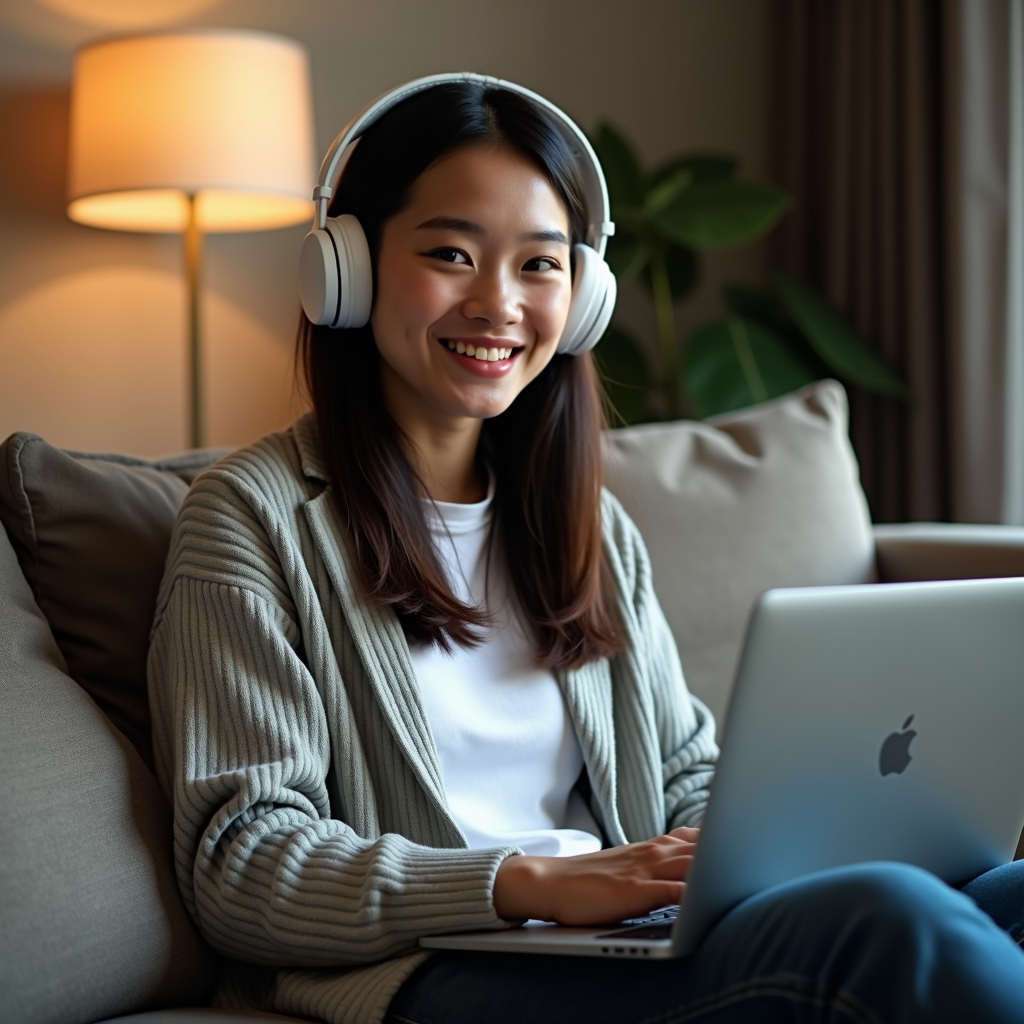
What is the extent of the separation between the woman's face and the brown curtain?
1.66 metres

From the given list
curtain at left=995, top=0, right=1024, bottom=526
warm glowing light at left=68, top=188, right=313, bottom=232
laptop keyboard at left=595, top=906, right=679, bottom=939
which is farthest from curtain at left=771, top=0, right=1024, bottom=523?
laptop keyboard at left=595, top=906, right=679, bottom=939

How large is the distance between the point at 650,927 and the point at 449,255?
0.66 meters

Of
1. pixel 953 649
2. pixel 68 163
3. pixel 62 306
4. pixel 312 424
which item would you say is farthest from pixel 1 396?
pixel 953 649

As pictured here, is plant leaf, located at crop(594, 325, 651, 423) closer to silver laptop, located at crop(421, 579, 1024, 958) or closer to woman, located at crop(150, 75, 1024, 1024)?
woman, located at crop(150, 75, 1024, 1024)

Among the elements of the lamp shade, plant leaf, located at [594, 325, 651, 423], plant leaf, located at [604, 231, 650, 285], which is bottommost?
plant leaf, located at [594, 325, 651, 423]

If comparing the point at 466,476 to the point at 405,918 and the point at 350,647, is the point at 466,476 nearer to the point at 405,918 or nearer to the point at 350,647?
the point at 350,647

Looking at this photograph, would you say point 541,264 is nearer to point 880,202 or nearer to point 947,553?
point 947,553

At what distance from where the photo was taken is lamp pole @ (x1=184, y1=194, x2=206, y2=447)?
7.50ft

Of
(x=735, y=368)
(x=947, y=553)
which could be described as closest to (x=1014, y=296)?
(x=735, y=368)

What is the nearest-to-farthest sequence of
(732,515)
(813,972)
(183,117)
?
(813,972)
(732,515)
(183,117)

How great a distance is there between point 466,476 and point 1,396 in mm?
1199

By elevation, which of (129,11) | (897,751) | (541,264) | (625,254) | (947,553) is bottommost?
(947,553)

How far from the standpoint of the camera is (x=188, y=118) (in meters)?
2.12

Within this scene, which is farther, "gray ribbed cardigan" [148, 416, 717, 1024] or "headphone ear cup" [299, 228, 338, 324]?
"headphone ear cup" [299, 228, 338, 324]
